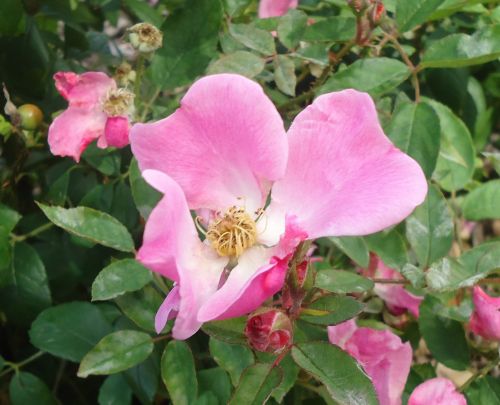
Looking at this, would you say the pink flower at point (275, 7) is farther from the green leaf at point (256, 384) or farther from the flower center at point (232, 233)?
the green leaf at point (256, 384)

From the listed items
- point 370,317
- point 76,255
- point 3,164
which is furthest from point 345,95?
point 3,164

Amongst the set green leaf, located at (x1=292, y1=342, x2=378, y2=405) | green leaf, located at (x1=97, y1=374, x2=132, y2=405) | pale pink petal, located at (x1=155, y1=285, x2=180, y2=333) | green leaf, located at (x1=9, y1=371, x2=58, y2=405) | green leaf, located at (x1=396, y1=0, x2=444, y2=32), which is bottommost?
green leaf, located at (x1=9, y1=371, x2=58, y2=405)

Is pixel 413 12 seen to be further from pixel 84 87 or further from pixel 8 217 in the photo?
pixel 8 217

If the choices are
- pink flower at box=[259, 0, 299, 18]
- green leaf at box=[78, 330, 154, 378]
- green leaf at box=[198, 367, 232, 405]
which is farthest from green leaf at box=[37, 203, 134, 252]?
pink flower at box=[259, 0, 299, 18]

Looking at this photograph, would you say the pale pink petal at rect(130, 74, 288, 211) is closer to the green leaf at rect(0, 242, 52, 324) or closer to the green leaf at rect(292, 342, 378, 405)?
the green leaf at rect(292, 342, 378, 405)

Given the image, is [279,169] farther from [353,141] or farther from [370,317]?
[370,317]

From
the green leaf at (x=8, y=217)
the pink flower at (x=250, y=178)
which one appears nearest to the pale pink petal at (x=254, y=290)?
the pink flower at (x=250, y=178)

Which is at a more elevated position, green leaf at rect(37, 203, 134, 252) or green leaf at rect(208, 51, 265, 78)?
green leaf at rect(208, 51, 265, 78)

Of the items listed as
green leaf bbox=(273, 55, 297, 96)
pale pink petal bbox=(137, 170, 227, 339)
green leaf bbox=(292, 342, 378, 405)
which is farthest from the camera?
green leaf bbox=(273, 55, 297, 96)

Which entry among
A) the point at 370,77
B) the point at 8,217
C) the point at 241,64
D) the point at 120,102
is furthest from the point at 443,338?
the point at 8,217
